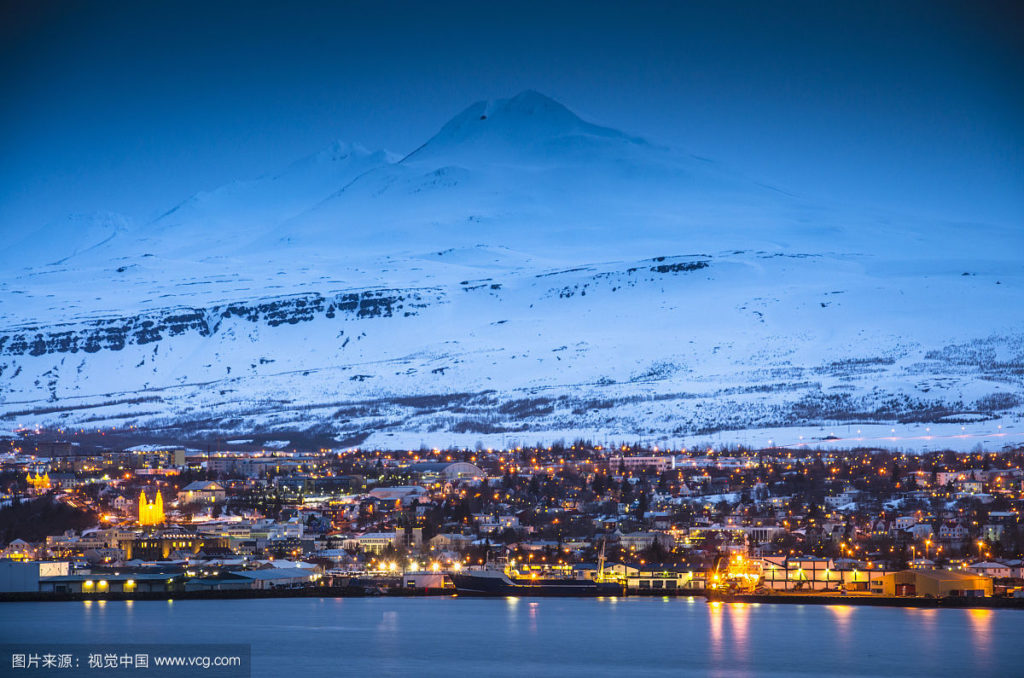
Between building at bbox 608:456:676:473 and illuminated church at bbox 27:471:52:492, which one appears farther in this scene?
building at bbox 608:456:676:473

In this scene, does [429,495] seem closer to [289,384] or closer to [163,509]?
[163,509]

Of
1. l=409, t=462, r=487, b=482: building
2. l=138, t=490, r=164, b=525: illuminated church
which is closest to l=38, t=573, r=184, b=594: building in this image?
l=138, t=490, r=164, b=525: illuminated church

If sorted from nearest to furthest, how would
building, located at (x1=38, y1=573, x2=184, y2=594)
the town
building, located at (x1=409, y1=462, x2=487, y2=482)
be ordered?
building, located at (x1=38, y1=573, x2=184, y2=594), the town, building, located at (x1=409, y1=462, x2=487, y2=482)

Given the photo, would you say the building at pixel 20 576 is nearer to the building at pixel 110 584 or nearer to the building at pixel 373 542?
the building at pixel 110 584

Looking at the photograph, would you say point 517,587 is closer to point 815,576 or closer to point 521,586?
point 521,586

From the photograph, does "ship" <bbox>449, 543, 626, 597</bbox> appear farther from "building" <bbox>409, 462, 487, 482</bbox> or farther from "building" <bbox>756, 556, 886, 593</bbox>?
"building" <bbox>409, 462, 487, 482</bbox>

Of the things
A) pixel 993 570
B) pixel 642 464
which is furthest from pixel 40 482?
pixel 993 570

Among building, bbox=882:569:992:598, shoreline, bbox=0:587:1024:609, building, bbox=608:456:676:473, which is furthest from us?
building, bbox=608:456:676:473
